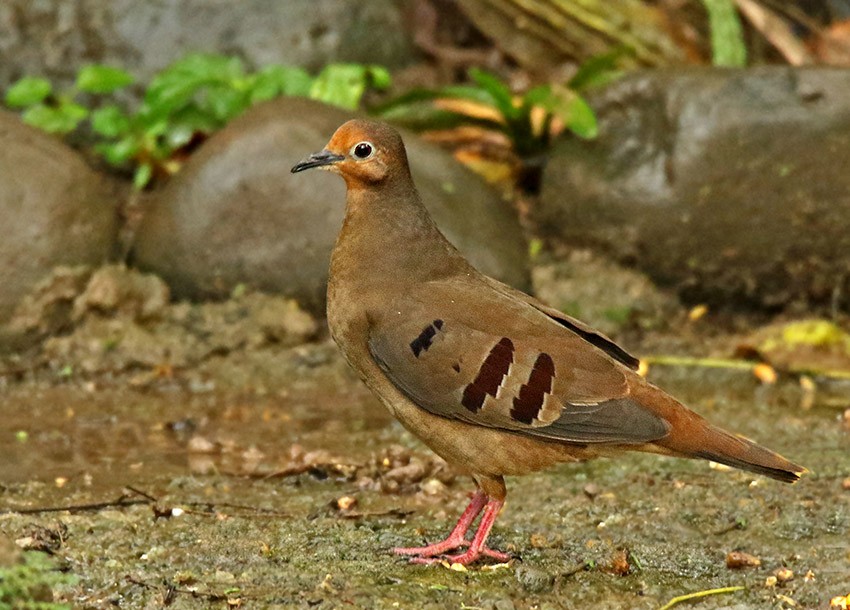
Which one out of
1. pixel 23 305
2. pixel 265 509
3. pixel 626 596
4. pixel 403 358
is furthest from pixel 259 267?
pixel 626 596

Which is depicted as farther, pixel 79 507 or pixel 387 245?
pixel 79 507

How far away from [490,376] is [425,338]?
0.26 metres

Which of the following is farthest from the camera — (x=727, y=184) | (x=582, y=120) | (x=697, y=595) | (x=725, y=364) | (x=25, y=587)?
(x=582, y=120)

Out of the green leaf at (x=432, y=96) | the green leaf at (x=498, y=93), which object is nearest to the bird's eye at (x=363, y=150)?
the green leaf at (x=498, y=93)

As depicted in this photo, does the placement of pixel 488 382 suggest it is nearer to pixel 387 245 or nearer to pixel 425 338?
pixel 425 338

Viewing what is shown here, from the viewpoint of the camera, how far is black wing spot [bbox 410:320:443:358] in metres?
4.32

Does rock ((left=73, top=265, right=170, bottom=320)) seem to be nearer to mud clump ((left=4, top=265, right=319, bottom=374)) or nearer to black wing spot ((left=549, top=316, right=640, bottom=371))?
mud clump ((left=4, top=265, right=319, bottom=374))

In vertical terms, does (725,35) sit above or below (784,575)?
above

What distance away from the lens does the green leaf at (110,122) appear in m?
8.13

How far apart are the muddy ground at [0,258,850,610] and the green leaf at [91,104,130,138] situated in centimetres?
140

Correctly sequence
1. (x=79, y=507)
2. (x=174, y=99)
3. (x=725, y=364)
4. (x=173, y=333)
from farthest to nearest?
(x=174, y=99)
(x=173, y=333)
(x=725, y=364)
(x=79, y=507)

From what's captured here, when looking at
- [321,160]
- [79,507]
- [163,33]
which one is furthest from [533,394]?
[163,33]

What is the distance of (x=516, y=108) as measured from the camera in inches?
320

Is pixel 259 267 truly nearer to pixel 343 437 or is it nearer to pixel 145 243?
pixel 145 243
